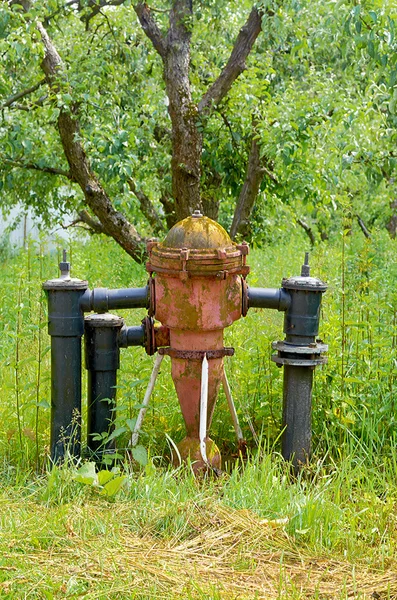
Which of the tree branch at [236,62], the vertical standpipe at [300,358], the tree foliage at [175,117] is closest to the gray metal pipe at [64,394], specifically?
the vertical standpipe at [300,358]

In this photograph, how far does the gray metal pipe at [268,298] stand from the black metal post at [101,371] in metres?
0.62

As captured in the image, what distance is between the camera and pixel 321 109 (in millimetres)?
7887

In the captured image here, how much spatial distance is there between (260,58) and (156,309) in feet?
23.7

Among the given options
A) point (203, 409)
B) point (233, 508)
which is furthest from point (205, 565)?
point (203, 409)

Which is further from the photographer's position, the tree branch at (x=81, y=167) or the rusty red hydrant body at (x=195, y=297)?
the tree branch at (x=81, y=167)

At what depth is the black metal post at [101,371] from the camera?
3.64m

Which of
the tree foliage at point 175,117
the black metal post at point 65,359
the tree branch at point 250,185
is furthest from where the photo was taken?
the tree branch at point 250,185

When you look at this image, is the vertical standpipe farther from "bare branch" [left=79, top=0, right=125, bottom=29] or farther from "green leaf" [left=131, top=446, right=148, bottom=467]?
"bare branch" [left=79, top=0, right=125, bottom=29]

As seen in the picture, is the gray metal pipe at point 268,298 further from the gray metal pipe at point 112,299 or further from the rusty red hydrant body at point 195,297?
the gray metal pipe at point 112,299

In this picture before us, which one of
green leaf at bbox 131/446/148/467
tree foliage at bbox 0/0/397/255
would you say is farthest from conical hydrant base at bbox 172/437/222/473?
tree foliage at bbox 0/0/397/255

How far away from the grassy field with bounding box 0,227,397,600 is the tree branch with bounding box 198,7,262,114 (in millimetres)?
4386

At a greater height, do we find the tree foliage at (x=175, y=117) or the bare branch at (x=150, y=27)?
the bare branch at (x=150, y=27)

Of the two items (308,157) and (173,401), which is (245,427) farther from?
(308,157)

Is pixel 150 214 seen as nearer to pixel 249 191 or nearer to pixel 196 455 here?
pixel 249 191
